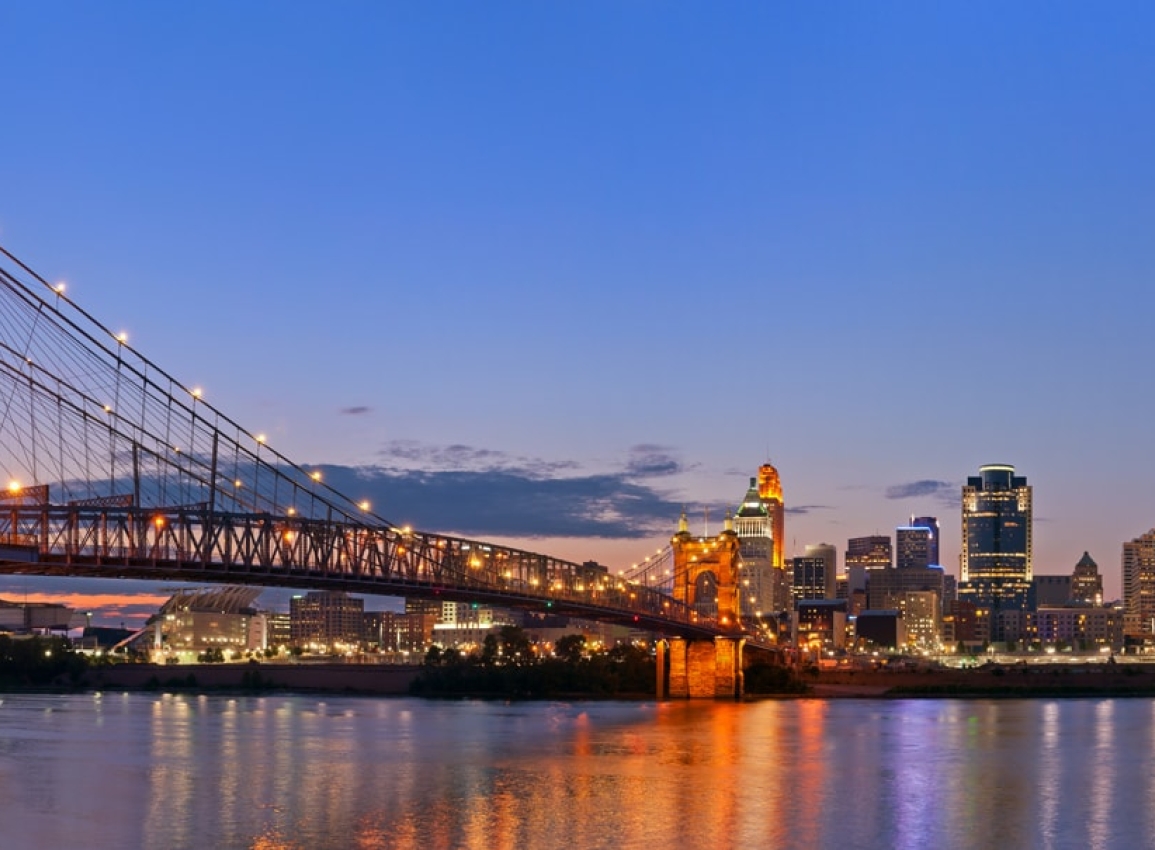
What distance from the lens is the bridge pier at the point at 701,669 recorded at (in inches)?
4434

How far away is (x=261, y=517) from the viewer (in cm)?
5869

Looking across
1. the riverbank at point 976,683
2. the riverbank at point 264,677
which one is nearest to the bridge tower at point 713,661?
the riverbank at point 976,683

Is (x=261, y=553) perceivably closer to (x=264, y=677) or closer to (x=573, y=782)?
(x=573, y=782)

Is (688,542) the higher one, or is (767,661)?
(688,542)

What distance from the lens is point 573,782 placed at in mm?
49875

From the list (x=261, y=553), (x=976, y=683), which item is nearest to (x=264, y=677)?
(x=976, y=683)

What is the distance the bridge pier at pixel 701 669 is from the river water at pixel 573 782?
25544 millimetres

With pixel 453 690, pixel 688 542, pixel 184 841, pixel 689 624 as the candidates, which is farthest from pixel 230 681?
pixel 184 841

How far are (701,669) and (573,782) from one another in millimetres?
65236

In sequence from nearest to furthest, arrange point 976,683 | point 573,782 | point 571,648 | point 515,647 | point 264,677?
point 573,782, point 976,683, point 571,648, point 264,677, point 515,647

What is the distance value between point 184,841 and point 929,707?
245 feet

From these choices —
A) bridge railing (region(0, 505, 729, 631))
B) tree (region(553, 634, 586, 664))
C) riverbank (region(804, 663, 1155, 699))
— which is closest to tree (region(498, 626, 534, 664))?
tree (region(553, 634, 586, 664))

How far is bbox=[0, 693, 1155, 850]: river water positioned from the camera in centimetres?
3853

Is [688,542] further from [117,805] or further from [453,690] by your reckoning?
[117,805]
